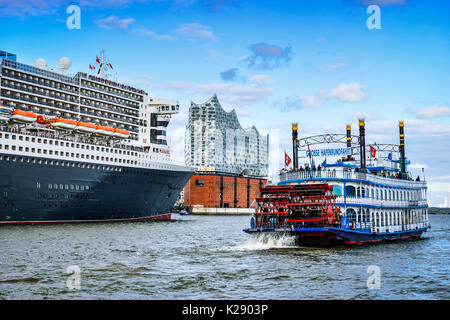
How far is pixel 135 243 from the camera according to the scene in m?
37.0

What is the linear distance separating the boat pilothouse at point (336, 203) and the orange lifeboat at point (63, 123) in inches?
1270

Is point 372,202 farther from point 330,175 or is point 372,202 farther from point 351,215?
point 330,175

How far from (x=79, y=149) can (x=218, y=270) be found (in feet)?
135

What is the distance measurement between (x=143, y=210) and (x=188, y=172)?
12.2 meters

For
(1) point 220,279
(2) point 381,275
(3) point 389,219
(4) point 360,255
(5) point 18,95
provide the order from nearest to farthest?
Result: (1) point 220,279 < (2) point 381,275 < (4) point 360,255 < (3) point 389,219 < (5) point 18,95

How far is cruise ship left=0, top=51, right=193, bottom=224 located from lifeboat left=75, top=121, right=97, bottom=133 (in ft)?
0.44

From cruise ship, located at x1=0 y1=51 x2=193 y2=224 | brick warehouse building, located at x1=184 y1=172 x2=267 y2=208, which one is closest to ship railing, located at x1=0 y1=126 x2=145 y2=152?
cruise ship, located at x1=0 y1=51 x2=193 y2=224

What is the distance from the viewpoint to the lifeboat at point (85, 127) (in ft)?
207

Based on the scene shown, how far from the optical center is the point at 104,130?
6606cm

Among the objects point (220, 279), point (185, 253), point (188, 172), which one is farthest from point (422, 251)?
point (188, 172)

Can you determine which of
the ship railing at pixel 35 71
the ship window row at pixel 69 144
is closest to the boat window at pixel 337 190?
the ship window row at pixel 69 144

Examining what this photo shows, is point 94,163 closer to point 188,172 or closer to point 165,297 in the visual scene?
point 188,172

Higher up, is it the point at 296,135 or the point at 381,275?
the point at 296,135

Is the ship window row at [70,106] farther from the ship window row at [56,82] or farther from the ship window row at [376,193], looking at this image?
the ship window row at [376,193]
